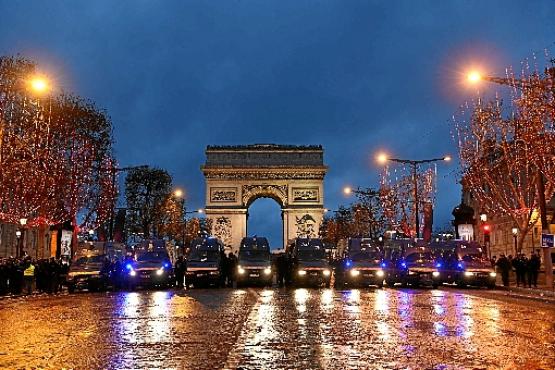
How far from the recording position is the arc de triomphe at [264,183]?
77.2 m

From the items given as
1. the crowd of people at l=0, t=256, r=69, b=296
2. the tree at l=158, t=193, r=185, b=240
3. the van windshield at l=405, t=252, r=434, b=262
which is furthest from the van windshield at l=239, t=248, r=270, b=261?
the tree at l=158, t=193, r=185, b=240

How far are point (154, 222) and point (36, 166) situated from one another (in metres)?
27.6

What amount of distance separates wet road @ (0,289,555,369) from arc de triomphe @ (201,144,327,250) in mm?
60810

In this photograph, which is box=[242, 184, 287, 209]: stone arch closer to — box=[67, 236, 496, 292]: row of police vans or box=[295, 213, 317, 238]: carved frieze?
box=[295, 213, 317, 238]: carved frieze

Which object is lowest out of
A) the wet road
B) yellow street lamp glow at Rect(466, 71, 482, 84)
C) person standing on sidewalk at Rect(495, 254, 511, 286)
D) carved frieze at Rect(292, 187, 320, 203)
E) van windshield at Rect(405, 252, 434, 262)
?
the wet road

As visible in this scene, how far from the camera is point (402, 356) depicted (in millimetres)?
8352

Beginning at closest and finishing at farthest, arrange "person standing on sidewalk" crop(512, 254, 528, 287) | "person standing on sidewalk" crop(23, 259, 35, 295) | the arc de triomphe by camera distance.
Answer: "person standing on sidewalk" crop(23, 259, 35, 295)
"person standing on sidewalk" crop(512, 254, 528, 287)
the arc de triomphe

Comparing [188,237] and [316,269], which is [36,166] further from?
[188,237]

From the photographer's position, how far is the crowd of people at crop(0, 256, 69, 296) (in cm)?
2703

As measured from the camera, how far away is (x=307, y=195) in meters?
78.4

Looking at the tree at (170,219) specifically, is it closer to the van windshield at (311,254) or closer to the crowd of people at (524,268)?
the van windshield at (311,254)

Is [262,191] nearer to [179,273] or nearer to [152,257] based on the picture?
[179,273]

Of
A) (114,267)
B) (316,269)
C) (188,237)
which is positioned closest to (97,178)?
(114,267)

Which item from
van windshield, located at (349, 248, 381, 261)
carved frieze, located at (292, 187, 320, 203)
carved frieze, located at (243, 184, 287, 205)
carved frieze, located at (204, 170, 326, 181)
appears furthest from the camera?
carved frieze, located at (292, 187, 320, 203)
